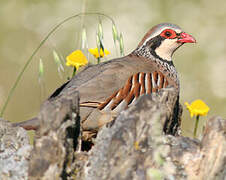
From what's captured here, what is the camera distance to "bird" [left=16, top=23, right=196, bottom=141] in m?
4.06

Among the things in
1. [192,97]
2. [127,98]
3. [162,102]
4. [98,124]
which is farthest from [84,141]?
[192,97]

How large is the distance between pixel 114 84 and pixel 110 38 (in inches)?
84.4

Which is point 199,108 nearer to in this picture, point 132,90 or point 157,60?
point 132,90

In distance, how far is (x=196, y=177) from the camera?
2.50m

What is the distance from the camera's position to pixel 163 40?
16.6 feet

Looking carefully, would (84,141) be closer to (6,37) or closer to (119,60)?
(119,60)

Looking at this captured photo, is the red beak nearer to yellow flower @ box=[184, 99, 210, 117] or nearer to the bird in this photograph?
the bird

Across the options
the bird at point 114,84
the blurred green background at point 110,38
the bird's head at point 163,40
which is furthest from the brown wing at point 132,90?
the blurred green background at point 110,38

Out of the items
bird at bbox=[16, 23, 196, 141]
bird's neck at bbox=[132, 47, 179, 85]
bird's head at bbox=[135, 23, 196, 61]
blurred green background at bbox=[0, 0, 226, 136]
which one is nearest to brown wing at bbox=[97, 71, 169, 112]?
bird at bbox=[16, 23, 196, 141]

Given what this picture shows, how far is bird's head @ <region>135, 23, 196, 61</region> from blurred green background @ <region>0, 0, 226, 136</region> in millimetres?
885

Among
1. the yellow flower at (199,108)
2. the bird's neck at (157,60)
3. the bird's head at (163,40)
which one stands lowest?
the yellow flower at (199,108)

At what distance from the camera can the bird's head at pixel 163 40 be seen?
5023 millimetres

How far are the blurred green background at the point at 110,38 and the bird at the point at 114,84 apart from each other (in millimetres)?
1050

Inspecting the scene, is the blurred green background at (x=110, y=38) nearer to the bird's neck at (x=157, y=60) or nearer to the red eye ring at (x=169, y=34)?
the bird's neck at (x=157, y=60)
